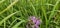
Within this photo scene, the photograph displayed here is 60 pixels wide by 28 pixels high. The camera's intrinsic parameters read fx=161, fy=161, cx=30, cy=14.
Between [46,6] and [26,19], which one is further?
[46,6]

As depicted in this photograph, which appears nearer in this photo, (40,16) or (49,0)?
(40,16)

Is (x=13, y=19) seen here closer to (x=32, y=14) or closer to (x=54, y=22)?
(x=32, y=14)

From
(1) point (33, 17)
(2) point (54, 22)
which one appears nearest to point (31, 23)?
(1) point (33, 17)

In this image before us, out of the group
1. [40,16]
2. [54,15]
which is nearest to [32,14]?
[40,16]

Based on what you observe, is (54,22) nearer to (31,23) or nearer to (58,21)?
(58,21)

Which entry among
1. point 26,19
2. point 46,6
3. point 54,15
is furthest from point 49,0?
point 26,19

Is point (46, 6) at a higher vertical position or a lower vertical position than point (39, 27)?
higher

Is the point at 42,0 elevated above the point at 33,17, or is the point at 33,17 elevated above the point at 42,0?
the point at 42,0
